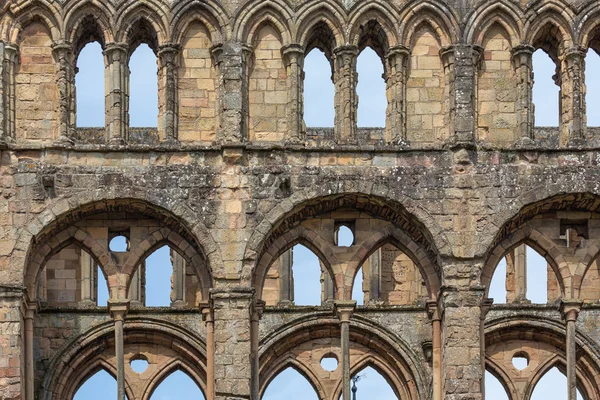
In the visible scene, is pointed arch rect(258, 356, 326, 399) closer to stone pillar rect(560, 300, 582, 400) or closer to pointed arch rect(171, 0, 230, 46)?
stone pillar rect(560, 300, 582, 400)

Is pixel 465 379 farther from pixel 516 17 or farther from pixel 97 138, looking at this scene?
pixel 97 138

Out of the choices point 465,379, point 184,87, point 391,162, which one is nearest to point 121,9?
point 184,87

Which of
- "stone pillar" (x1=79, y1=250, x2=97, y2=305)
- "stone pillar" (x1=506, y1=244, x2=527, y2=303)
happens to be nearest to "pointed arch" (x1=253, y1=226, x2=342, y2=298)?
"stone pillar" (x1=79, y1=250, x2=97, y2=305)

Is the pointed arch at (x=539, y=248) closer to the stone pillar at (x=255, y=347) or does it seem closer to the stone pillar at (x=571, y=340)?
the stone pillar at (x=571, y=340)

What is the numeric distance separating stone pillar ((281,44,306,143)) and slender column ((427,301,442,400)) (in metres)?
4.12

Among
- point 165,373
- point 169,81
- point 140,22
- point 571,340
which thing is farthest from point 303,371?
point 140,22

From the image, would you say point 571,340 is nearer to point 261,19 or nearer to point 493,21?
point 493,21

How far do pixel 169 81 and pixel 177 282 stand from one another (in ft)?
29.4

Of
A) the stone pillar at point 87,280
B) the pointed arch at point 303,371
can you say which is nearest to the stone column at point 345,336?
the pointed arch at point 303,371

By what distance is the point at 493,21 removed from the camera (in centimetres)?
5959

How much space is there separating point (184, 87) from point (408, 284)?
10.5 metres

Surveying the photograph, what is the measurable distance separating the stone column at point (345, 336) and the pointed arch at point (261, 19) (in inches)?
204

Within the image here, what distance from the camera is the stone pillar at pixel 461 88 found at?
58.7 m

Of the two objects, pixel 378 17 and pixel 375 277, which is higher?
pixel 378 17
